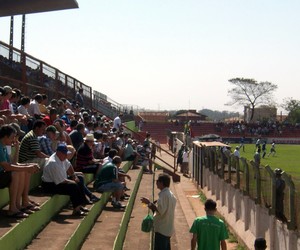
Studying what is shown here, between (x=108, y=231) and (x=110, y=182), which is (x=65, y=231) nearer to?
(x=108, y=231)

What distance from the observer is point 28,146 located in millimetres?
10500

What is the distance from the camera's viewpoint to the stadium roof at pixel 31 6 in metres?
25.1

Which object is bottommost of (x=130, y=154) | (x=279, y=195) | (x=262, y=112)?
(x=279, y=195)

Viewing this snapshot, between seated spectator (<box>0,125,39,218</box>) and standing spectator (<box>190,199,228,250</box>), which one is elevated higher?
seated spectator (<box>0,125,39,218</box>)

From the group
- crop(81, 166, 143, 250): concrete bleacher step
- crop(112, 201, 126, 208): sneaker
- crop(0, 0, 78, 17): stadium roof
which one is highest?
crop(0, 0, 78, 17): stadium roof

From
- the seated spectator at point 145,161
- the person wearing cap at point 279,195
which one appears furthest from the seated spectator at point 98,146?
the seated spectator at point 145,161

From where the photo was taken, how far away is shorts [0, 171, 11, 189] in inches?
332

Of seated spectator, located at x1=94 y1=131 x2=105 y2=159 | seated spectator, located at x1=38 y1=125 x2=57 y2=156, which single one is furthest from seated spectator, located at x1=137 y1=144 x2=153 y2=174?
seated spectator, located at x1=38 y1=125 x2=57 y2=156

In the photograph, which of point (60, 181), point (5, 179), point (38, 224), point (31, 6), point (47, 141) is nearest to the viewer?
point (5, 179)

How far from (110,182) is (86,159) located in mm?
1008

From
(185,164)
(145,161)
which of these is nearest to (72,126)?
(145,161)

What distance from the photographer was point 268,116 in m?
121

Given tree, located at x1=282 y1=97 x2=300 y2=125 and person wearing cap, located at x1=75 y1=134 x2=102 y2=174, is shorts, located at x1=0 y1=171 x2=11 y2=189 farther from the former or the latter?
tree, located at x1=282 y1=97 x2=300 y2=125

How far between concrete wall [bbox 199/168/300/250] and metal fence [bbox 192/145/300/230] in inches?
6.3
